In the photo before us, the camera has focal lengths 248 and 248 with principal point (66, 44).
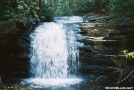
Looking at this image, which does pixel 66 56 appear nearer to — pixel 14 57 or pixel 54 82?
pixel 54 82

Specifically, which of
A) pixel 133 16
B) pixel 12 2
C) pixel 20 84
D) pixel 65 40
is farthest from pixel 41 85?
pixel 133 16

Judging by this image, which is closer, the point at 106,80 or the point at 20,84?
the point at 20,84

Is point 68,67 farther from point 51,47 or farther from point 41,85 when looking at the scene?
point 41,85

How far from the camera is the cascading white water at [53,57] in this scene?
13156mm

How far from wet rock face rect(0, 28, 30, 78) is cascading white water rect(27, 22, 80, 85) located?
0.38m

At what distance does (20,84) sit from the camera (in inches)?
441

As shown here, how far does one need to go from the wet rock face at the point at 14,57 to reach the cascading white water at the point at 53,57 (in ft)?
1.25

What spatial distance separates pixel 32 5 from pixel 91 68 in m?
5.77

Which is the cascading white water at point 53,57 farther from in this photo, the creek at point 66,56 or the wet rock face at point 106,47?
the wet rock face at point 106,47

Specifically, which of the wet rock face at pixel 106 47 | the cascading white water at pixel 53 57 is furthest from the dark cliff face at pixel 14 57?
the wet rock face at pixel 106 47

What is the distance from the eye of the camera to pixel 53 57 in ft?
44.1

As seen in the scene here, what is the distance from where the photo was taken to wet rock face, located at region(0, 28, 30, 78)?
13133 mm

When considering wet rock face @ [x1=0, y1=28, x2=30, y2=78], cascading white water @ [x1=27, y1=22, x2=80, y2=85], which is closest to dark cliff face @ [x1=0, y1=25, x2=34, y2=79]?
wet rock face @ [x1=0, y1=28, x2=30, y2=78]

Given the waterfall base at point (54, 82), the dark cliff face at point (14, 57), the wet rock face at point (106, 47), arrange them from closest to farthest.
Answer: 1. the waterfall base at point (54, 82)
2. the wet rock face at point (106, 47)
3. the dark cliff face at point (14, 57)
